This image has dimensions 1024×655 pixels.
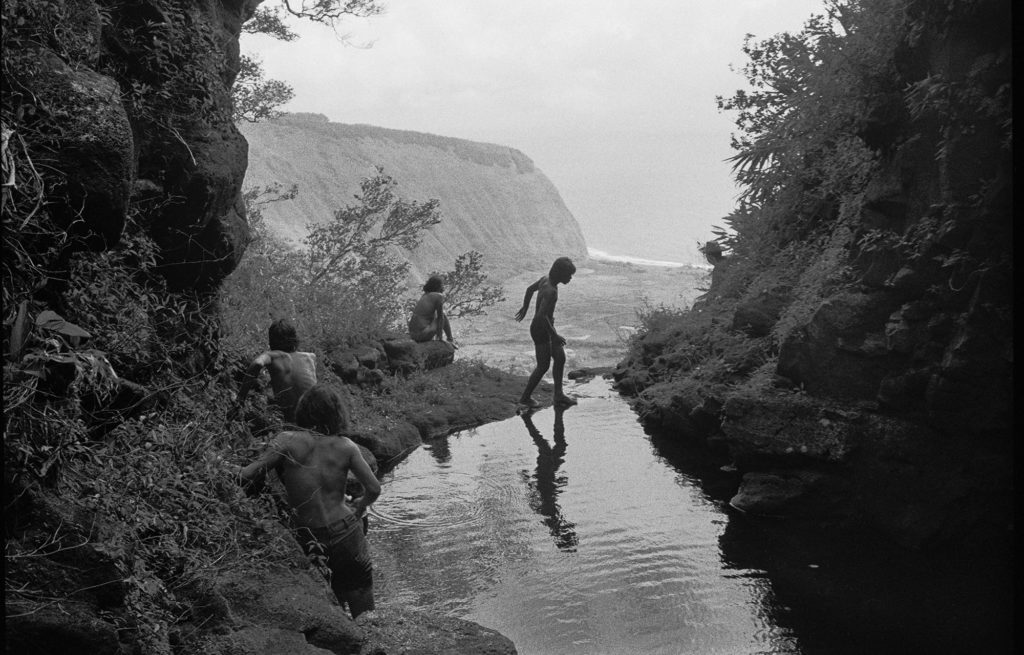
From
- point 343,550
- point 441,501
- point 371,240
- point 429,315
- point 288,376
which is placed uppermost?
point 371,240

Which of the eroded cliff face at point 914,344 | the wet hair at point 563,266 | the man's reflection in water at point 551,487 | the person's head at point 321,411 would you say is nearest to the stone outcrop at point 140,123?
the person's head at point 321,411

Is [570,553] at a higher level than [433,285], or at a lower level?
lower

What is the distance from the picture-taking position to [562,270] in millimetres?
11891

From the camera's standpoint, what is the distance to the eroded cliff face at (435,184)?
92.9ft

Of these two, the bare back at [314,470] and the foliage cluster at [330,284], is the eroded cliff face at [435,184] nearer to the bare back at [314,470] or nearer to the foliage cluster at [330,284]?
the foliage cluster at [330,284]

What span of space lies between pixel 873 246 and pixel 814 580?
249 centimetres

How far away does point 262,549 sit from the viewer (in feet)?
14.9

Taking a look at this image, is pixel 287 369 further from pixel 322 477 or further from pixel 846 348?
pixel 846 348

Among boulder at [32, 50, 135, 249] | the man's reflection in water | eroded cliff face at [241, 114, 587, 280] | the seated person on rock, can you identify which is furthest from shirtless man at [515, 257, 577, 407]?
eroded cliff face at [241, 114, 587, 280]

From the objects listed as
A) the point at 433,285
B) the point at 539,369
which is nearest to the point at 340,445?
the point at 539,369

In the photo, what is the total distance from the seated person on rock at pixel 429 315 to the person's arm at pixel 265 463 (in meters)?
8.54

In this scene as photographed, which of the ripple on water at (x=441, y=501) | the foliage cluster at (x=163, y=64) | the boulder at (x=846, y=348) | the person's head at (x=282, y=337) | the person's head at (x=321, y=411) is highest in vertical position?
the foliage cluster at (x=163, y=64)

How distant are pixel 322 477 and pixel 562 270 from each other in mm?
7376

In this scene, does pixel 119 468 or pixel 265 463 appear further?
pixel 265 463
